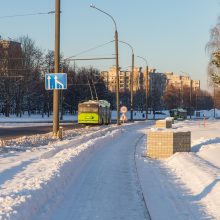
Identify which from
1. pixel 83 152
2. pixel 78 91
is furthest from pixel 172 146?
pixel 78 91

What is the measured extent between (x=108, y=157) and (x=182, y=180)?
6498 mm

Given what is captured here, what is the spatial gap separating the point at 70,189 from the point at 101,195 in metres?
0.91

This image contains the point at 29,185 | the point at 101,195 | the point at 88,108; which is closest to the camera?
the point at 29,185

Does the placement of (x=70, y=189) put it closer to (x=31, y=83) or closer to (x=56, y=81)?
(x=56, y=81)

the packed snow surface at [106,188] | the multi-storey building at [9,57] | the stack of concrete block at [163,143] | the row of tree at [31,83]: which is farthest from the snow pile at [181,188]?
the multi-storey building at [9,57]

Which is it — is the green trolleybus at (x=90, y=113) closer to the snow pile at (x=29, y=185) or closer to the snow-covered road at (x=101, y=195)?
the snow-covered road at (x=101, y=195)

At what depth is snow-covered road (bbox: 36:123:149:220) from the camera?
9078 mm

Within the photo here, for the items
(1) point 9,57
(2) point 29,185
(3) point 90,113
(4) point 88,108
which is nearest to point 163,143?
(2) point 29,185

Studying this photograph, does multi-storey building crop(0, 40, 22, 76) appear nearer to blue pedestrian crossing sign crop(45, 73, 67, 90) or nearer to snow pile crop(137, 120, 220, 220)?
blue pedestrian crossing sign crop(45, 73, 67, 90)

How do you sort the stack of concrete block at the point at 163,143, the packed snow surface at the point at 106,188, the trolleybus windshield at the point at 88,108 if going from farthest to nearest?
1. the trolleybus windshield at the point at 88,108
2. the stack of concrete block at the point at 163,143
3. the packed snow surface at the point at 106,188

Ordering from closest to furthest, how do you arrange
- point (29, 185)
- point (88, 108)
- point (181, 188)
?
point (29, 185) → point (181, 188) → point (88, 108)

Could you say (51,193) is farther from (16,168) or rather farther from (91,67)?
(91,67)

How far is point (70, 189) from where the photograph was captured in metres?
11.6

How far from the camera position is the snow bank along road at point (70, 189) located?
Result: 8797 mm
